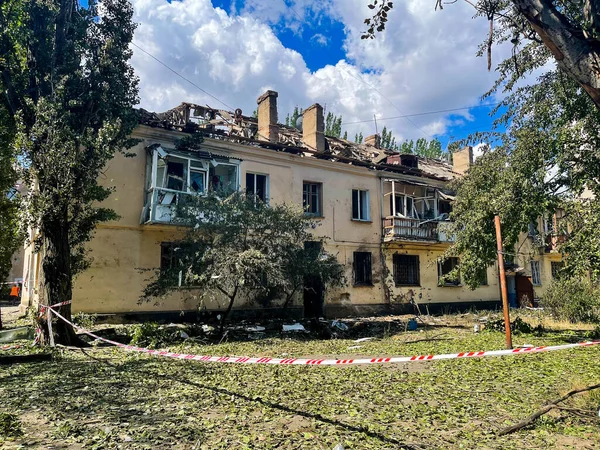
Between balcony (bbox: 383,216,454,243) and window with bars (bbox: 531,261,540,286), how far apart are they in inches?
431

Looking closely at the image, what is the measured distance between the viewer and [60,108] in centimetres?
1062

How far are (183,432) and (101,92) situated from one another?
33.3 feet

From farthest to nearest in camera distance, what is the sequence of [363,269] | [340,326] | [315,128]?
[315,128] → [363,269] → [340,326]

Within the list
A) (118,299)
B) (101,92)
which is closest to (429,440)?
(101,92)

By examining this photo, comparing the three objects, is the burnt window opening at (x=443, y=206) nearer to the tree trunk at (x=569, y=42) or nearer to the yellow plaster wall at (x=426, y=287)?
the yellow plaster wall at (x=426, y=287)

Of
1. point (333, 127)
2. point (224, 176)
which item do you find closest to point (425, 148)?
point (333, 127)

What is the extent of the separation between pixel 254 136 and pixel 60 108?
1028 cm

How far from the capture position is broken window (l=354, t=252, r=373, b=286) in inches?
843

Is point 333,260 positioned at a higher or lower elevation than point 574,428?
higher

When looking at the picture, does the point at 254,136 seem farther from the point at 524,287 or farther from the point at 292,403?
the point at 524,287

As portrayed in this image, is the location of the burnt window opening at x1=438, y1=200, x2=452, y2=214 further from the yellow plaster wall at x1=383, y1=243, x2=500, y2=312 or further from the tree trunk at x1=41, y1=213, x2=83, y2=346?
the tree trunk at x1=41, y1=213, x2=83, y2=346

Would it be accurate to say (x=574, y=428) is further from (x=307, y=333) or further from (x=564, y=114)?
(x=307, y=333)

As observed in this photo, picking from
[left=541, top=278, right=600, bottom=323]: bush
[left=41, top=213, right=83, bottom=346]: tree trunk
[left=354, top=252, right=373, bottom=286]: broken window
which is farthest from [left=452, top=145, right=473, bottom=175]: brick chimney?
[left=41, top=213, right=83, bottom=346]: tree trunk

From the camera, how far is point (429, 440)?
459 centimetres
